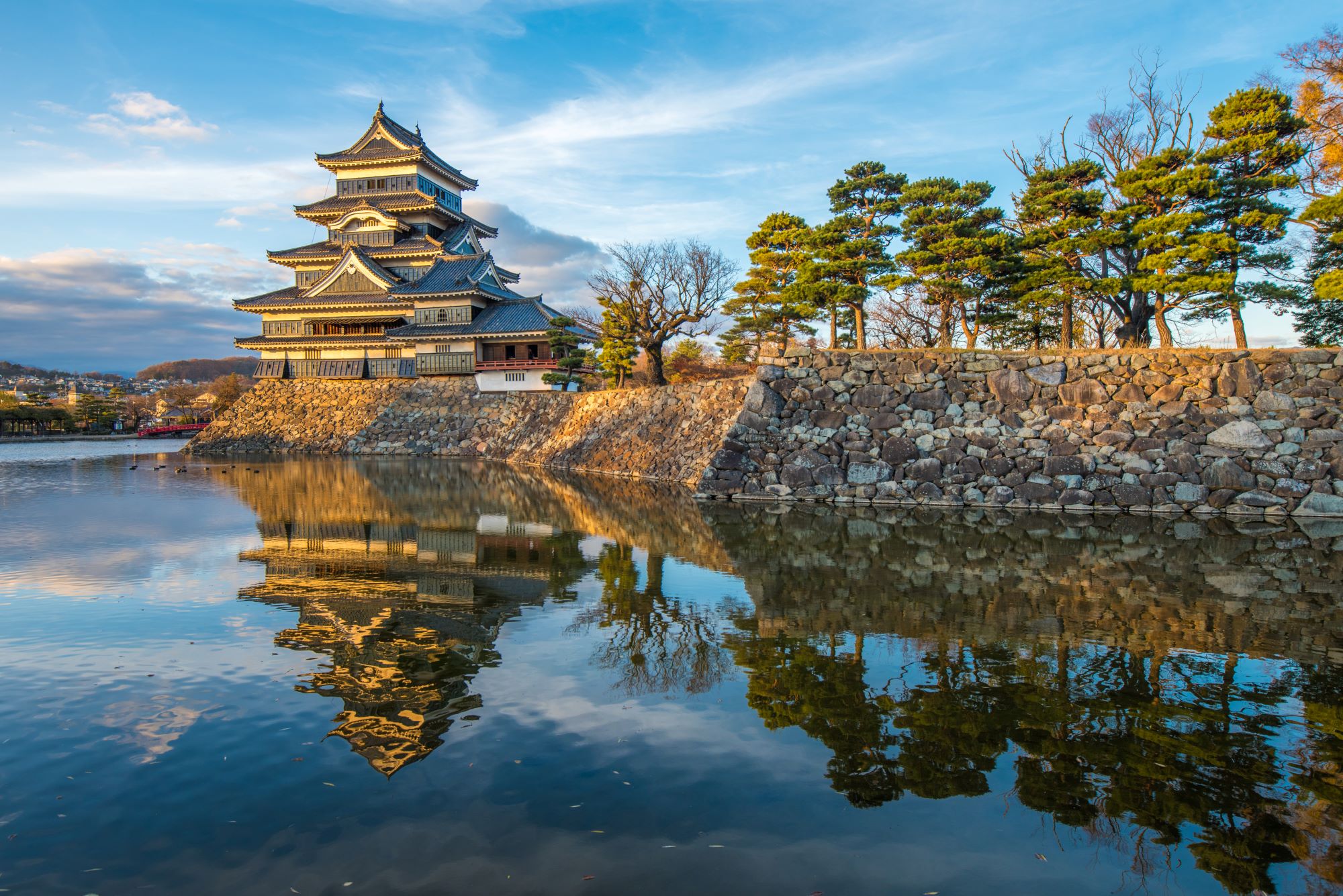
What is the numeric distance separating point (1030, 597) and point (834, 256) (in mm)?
13346

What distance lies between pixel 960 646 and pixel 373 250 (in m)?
37.3

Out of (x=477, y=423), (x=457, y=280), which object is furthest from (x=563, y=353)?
(x=457, y=280)

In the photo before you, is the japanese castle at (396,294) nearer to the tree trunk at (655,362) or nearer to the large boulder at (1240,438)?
the tree trunk at (655,362)

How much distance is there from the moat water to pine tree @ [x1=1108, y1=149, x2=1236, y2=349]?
812 cm

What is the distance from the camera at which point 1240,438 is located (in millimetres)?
13086

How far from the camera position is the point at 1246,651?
553 cm

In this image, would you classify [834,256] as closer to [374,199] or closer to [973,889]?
[973,889]

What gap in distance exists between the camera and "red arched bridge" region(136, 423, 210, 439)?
52.0 meters

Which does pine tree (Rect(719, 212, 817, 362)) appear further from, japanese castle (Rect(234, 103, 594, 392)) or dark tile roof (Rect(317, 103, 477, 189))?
dark tile roof (Rect(317, 103, 477, 189))

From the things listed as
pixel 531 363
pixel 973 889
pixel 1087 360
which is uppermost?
pixel 531 363

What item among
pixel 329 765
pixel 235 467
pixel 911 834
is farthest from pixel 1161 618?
pixel 235 467

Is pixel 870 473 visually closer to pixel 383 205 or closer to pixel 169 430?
pixel 383 205

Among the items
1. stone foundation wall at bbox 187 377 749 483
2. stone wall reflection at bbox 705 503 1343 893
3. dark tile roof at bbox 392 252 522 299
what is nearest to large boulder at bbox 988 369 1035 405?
stone wall reflection at bbox 705 503 1343 893

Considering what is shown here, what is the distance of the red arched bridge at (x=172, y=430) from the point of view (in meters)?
52.0
